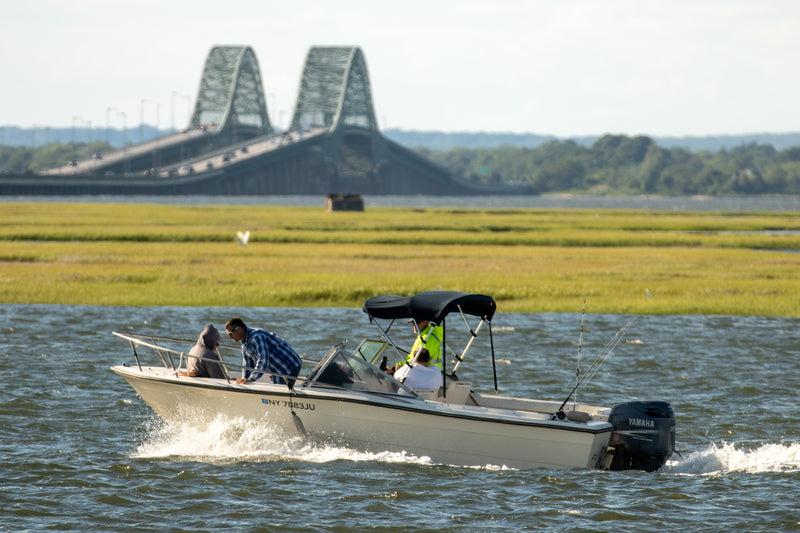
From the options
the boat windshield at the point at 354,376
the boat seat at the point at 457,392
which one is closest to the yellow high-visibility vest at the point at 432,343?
the boat seat at the point at 457,392

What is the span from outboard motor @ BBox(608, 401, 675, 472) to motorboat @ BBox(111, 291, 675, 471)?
0.01m

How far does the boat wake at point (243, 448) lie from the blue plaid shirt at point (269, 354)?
2.80 feet

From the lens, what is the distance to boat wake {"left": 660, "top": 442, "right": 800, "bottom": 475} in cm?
1625

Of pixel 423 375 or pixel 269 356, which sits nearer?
pixel 423 375

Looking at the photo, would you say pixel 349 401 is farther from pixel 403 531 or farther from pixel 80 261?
pixel 80 261

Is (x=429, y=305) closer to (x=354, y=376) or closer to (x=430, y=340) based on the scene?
(x=430, y=340)

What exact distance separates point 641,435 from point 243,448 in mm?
6114

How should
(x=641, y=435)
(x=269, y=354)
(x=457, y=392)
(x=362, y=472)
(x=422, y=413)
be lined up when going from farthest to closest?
(x=269, y=354)
(x=457, y=392)
(x=362, y=472)
(x=422, y=413)
(x=641, y=435)

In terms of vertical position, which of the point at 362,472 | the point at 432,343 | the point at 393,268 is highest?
the point at 432,343

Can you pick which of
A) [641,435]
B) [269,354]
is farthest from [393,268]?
[641,435]

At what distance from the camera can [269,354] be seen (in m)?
16.9

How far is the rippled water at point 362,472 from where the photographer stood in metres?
13.7

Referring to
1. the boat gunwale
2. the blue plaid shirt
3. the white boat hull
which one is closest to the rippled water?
the white boat hull

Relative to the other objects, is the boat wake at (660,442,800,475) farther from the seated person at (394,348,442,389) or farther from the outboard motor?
the seated person at (394,348,442,389)
